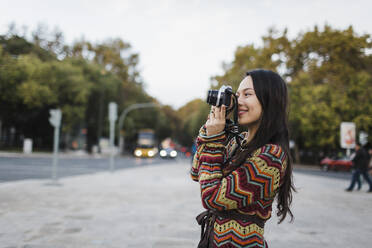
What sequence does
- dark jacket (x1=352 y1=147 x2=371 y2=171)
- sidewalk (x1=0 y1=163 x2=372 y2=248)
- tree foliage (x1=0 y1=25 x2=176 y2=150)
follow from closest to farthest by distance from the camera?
sidewalk (x1=0 y1=163 x2=372 y2=248) → dark jacket (x1=352 y1=147 x2=371 y2=171) → tree foliage (x1=0 y1=25 x2=176 y2=150)

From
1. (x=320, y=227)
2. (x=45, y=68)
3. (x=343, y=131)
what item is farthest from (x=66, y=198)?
(x=45, y=68)

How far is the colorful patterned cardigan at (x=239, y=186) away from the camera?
1.48 meters

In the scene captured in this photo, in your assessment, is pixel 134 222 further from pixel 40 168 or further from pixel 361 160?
pixel 40 168

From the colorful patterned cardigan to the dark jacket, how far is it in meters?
12.6

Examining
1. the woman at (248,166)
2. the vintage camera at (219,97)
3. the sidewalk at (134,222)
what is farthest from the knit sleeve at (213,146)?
the sidewalk at (134,222)

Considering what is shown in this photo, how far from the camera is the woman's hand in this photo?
1.53m

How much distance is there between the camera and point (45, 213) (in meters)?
6.50

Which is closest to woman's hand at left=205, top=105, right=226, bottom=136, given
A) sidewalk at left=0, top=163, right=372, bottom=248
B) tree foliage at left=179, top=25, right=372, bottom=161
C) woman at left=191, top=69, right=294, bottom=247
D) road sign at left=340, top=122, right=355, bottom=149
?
woman at left=191, top=69, right=294, bottom=247

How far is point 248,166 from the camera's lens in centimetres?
149

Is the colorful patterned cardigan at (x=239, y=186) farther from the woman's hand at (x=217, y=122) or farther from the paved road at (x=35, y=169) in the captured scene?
the paved road at (x=35, y=169)

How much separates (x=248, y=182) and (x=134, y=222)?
191 inches

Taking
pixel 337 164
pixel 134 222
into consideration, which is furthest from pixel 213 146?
pixel 337 164

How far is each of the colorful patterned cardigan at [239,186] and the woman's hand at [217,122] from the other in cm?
2

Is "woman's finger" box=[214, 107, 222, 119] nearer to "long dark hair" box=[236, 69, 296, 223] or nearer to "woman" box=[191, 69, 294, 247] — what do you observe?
"woman" box=[191, 69, 294, 247]
